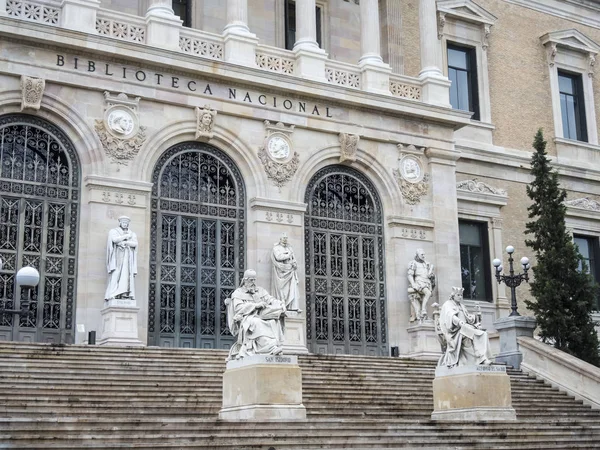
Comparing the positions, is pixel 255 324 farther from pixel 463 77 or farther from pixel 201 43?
pixel 463 77

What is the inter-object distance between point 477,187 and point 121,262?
→ 12596 millimetres

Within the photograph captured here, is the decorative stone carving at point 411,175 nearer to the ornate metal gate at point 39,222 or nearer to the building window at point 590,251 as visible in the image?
the building window at point 590,251

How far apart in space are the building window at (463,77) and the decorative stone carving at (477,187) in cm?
237

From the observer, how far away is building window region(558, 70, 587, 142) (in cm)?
3238

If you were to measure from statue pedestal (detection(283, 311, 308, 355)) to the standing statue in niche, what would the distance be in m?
3.22

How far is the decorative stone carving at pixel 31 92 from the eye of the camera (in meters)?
20.3

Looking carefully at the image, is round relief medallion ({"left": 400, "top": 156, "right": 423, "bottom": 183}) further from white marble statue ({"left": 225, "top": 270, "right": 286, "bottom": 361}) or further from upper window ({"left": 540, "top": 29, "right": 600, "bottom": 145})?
white marble statue ({"left": 225, "top": 270, "right": 286, "bottom": 361})

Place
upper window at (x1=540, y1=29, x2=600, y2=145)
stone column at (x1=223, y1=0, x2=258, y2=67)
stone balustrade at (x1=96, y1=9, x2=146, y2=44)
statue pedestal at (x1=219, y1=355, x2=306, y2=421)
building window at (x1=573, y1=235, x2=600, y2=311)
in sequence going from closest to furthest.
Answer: statue pedestal at (x1=219, y1=355, x2=306, y2=421) < stone balustrade at (x1=96, y1=9, x2=146, y2=44) < stone column at (x1=223, y1=0, x2=258, y2=67) < building window at (x1=573, y1=235, x2=600, y2=311) < upper window at (x1=540, y1=29, x2=600, y2=145)

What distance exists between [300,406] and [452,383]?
3228mm

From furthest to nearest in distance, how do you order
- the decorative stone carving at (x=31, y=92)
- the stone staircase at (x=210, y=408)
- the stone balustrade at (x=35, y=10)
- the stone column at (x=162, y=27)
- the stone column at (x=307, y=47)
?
the stone column at (x=307, y=47) → the stone column at (x=162, y=27) → the stone balustrade at (x=35, y=10) → the decorative stone carving at (x=31, y=92) → the stone staircase at (x=210, y=408)

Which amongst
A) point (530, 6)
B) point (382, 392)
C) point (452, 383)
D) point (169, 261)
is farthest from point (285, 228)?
point (530, 6)

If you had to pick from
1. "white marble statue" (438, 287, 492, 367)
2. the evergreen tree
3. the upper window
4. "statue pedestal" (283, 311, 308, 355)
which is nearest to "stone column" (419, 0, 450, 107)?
the evergreen tree

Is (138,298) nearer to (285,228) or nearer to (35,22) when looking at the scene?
(285,228)

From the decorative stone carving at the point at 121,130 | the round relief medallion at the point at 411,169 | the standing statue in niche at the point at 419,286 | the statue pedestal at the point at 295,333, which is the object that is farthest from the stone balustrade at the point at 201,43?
the standing statue in niche at the point at 419,286
